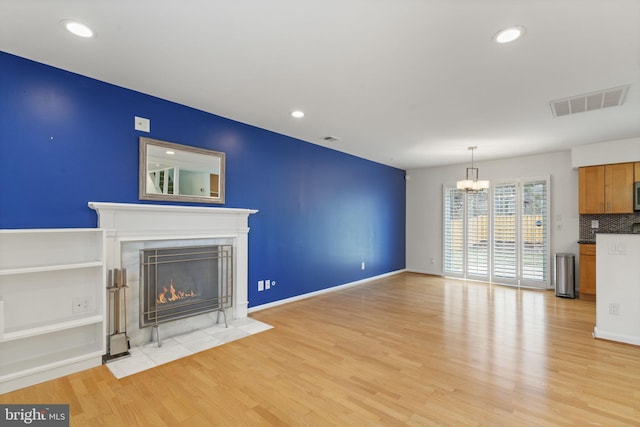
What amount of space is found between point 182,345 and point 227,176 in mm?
2101

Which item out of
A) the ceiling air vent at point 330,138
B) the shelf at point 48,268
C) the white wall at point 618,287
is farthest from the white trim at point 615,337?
the shelf at point 48,268

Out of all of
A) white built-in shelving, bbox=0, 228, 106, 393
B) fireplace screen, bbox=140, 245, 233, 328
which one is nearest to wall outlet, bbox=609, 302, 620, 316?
fireplace screen, bbox=140, 245, 233, 328

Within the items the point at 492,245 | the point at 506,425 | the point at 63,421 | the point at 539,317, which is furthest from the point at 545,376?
the point at 492,245

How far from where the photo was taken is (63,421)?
6.77 ft

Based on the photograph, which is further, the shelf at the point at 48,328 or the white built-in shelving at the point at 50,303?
the white built-in shelving at the point at 50,303

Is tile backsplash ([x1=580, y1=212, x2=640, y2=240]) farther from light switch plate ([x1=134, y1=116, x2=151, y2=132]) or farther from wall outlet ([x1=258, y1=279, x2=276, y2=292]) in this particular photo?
light switch plate ([x1=134, y1=116, x2=151, y2=132])

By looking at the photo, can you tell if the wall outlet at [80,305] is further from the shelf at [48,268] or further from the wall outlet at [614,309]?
the wall outlet at [614,309]

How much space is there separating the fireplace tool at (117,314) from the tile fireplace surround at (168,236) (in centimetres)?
9

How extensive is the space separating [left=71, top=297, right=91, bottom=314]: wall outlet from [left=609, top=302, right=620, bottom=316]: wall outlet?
5.56m

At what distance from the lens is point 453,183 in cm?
734

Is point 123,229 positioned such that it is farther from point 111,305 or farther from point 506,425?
point 506,425

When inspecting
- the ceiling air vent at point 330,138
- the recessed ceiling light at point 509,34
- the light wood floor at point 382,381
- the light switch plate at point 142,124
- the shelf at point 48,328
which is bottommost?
the light wood floor at point 382,381

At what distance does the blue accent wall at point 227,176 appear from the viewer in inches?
105

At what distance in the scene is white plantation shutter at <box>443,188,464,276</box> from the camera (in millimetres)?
7195
